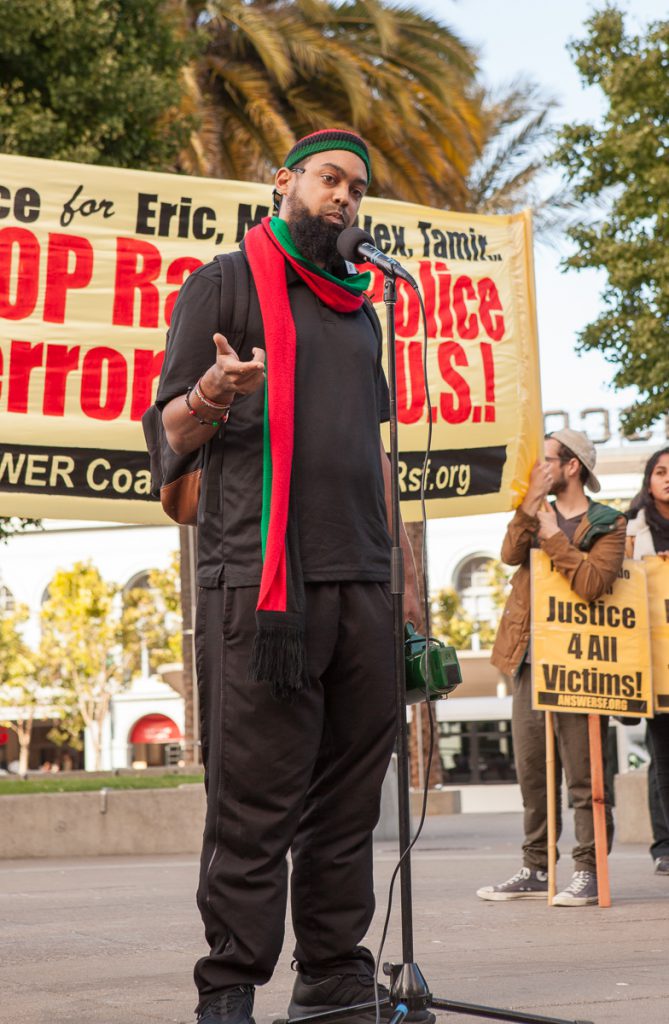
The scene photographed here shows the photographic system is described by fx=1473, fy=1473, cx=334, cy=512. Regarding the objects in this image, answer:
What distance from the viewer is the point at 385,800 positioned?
13.5m

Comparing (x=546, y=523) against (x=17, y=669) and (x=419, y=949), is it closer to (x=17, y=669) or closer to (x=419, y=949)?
(x=419, y=949)

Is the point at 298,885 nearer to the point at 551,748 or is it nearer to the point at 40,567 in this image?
the point at 551,748

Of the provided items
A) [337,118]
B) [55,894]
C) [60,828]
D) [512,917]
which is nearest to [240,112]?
[337,118]

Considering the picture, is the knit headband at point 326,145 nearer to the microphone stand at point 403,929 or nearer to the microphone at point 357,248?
the microphone at point 357,248

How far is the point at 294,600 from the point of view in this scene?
328 cm

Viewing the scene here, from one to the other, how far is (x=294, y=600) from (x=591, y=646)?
363cm

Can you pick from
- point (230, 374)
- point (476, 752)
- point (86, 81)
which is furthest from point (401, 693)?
point (476, 752)

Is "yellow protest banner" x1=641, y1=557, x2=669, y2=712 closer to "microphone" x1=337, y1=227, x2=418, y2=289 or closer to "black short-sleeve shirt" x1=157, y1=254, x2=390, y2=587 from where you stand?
"black short-sleeve shirt" x1=157, y1=254, x2=390, y2=587

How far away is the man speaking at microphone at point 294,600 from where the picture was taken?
10.7ft

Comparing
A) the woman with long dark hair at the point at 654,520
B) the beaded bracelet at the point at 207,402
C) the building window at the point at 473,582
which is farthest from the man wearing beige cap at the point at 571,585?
the building window at the point at 473,582

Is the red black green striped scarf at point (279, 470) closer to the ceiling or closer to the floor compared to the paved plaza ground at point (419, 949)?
closer to the ceiling

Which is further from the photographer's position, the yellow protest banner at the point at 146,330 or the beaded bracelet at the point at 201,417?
the yellow protest banner at the point at 146,330

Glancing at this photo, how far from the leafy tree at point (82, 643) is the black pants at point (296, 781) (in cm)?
4378

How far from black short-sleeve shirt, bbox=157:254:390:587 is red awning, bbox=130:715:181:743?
55.5 meters
